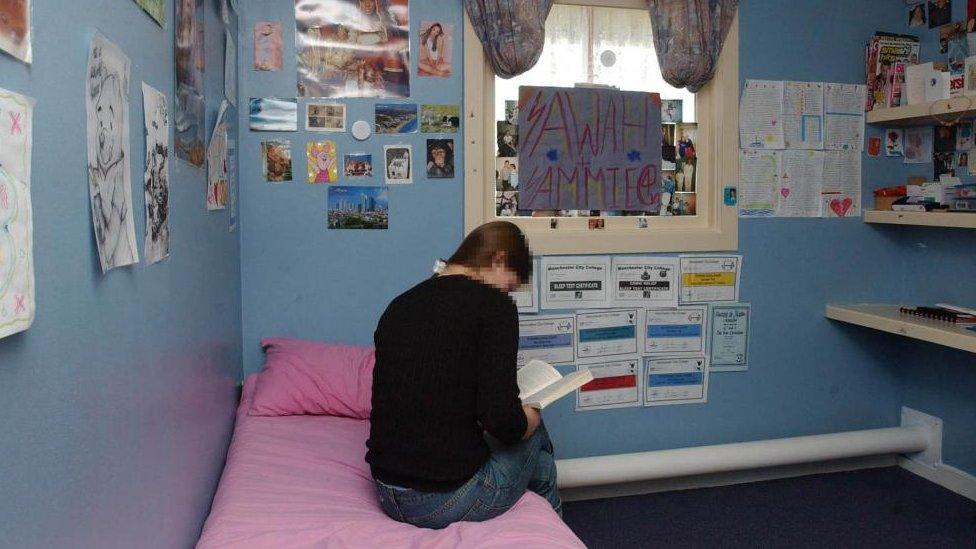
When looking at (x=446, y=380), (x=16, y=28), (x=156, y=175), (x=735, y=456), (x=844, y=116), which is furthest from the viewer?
(x=844, y=116)

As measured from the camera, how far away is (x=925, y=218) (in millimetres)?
2883

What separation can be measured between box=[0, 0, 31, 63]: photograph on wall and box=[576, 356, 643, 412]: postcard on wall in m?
2.44

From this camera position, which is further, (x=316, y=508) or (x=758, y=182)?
(x=758, y=182)

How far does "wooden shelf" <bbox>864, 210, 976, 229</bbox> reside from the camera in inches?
105

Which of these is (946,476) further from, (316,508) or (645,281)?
(316,508)

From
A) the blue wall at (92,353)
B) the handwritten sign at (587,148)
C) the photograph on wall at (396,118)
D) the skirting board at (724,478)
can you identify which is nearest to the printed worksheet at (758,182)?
the handwritten sign at (587,148)

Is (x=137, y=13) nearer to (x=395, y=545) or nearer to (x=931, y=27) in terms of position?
(x=395, y=545)

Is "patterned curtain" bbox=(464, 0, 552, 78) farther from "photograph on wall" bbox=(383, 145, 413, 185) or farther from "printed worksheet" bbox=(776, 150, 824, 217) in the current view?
"printed worksheet" bbox=(776, 150, 824, 217)

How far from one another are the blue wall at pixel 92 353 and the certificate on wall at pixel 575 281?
1467 mm

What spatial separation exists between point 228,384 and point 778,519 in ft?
6.46

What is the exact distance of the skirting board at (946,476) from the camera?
300 centimetres

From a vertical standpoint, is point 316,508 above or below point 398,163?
below

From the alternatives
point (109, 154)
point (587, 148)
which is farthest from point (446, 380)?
point (587, 148)

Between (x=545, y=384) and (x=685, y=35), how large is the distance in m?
1.60
